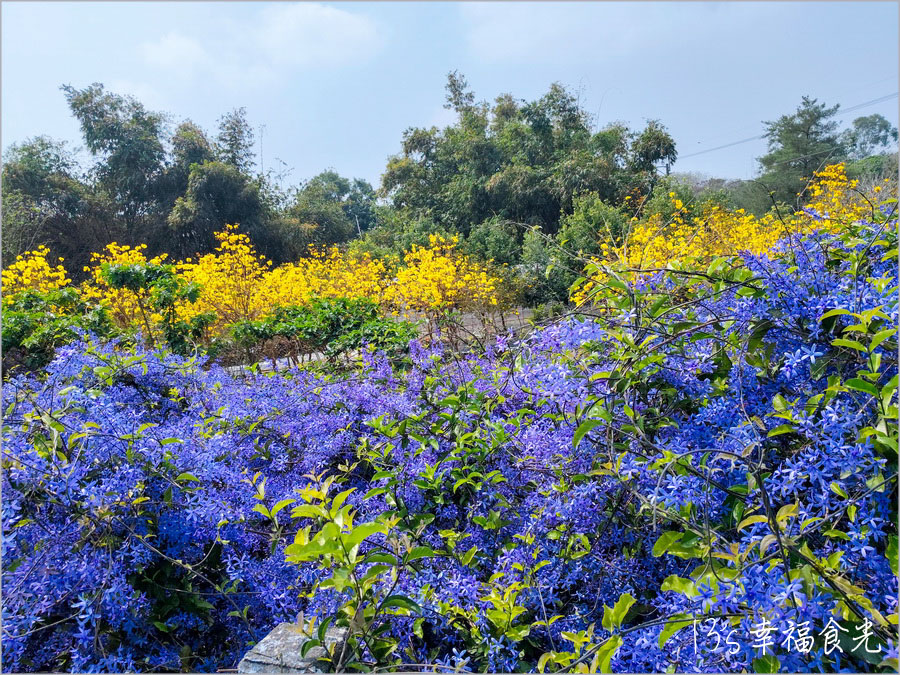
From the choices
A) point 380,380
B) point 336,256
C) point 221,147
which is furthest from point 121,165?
point 380,380

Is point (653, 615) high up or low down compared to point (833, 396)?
down

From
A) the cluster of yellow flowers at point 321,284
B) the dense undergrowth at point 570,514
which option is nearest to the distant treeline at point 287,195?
the cluster of yellow flowers at point 321,284

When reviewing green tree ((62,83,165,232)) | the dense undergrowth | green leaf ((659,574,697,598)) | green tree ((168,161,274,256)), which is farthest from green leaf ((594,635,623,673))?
green tree ((62,83,165,232))

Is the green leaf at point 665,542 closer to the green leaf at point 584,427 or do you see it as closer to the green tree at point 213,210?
the green leaf at point 584,427

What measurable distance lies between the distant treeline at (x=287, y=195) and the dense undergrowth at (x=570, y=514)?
37.7 ft

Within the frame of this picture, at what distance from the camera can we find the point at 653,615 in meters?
1.12

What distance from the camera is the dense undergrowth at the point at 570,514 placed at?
900 mm

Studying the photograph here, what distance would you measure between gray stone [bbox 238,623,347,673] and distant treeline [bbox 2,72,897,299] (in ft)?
39.2

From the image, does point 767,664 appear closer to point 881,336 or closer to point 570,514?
point 570,514

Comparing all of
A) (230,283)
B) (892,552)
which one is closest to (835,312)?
(892,552)

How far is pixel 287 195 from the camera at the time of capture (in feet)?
62.1

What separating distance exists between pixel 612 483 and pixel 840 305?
602mm

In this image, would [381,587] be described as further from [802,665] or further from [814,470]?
[814,470]

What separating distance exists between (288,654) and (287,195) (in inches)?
766
